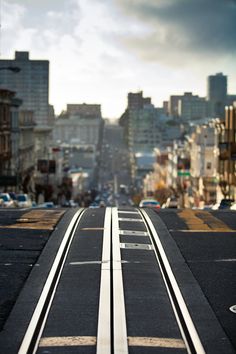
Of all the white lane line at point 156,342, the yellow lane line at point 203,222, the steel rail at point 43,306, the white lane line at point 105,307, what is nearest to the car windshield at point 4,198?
the yellow lane line at point 203,222

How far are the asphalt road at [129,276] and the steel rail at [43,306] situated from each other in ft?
0.43

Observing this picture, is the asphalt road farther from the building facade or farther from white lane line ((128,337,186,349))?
the building facade

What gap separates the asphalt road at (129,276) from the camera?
1174 cm

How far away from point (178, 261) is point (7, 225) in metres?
7.85

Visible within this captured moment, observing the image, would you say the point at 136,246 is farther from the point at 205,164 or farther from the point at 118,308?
the point at 205,164

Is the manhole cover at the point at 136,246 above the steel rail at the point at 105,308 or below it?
above

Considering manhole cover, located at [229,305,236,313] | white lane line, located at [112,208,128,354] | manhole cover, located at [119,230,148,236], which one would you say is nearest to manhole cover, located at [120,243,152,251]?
white lane line, located at [112,208,128,354]

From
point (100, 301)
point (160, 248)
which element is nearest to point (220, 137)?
point (160, 248)

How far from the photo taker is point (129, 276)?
15391 millimetres

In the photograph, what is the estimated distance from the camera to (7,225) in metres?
23.8

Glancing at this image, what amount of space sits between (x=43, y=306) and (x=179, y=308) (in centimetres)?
202

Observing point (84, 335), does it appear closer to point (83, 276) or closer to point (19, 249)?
point (83, 276)

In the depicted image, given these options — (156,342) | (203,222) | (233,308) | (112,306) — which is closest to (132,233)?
(203,222)

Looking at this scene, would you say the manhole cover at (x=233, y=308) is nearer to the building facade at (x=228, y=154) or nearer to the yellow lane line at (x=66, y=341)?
the yellow lane line at (x=66, y=341)
